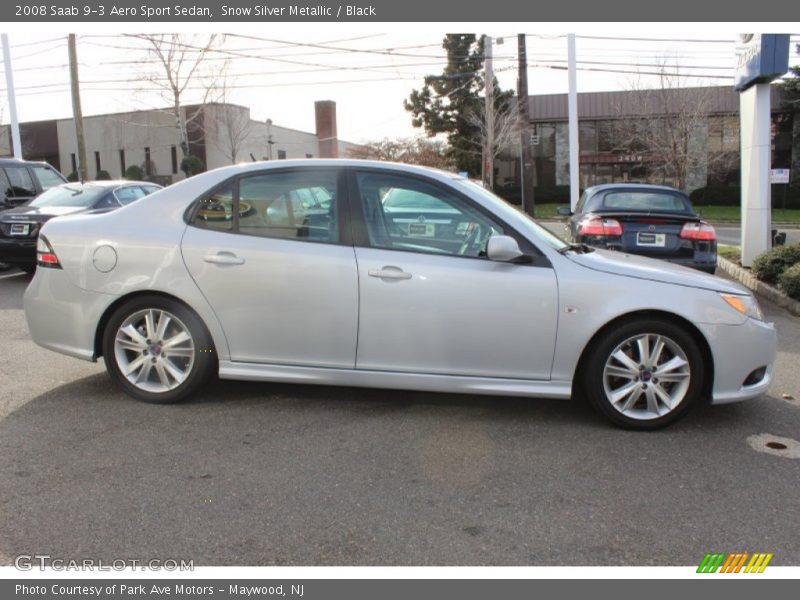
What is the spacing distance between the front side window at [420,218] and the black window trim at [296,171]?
0.12 m

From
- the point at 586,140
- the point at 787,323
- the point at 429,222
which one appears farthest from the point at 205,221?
the point at 586,140

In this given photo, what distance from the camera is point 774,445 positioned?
13.1 ft

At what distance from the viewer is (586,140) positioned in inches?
1630

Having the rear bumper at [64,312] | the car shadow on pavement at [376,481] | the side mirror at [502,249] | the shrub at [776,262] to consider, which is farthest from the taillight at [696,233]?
the rear bumper at [64,312]

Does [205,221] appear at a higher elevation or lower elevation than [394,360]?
higher

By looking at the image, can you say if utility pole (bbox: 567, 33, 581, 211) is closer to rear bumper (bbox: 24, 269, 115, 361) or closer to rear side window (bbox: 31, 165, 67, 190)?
rear side window (bbox: 31, 165, 67, 190)

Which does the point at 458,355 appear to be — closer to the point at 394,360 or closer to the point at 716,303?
the point at 394,360

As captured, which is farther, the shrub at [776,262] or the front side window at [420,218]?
the shrub at [776,262]

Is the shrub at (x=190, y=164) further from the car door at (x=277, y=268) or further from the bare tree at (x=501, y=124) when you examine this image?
the car door at (x=277, y=268)

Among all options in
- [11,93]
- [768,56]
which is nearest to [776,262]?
[768,56]

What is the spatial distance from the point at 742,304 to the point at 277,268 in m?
2.95

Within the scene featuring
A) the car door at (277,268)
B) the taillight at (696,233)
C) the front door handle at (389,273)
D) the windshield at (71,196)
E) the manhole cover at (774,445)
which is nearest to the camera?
the manhole cover at (774,445)

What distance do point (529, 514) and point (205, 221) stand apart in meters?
2.82

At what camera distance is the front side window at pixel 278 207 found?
4.39 metres
